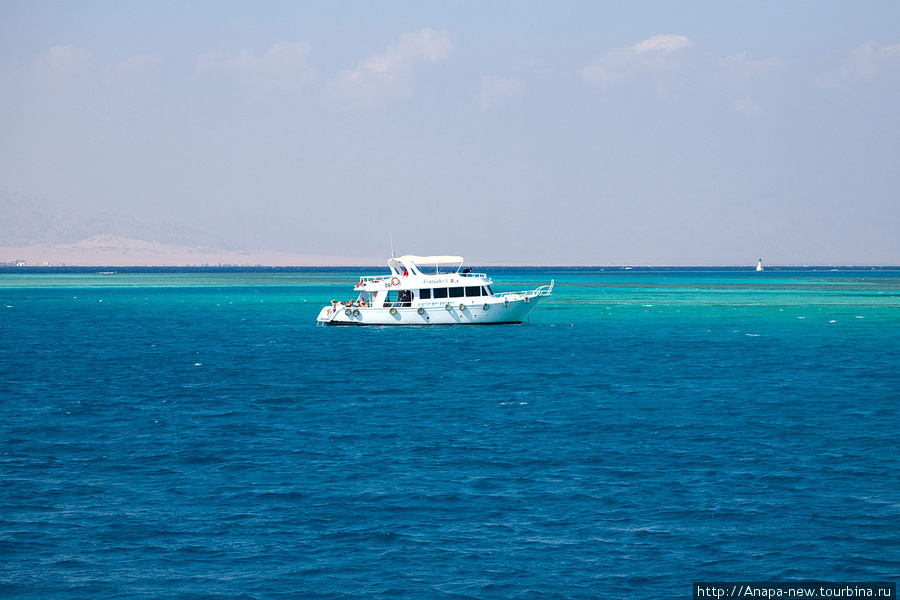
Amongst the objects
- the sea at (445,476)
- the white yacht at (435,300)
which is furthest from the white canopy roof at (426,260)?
the sea at (445,476)

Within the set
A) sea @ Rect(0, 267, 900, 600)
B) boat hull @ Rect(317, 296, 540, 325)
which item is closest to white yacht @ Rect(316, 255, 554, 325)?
boat hull @ Rect(317, 296, 540, 325)

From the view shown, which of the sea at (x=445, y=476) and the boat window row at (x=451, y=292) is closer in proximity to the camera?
the sea at (x=445, y=476)

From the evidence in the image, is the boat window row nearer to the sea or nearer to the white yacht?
the white yacht

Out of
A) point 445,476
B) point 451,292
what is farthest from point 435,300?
point 445,476

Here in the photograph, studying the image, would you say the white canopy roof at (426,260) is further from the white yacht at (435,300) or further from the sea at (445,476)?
the sea at (445,476)

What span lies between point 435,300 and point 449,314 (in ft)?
5.78

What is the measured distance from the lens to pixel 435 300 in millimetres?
78500

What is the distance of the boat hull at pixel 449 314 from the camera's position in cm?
7875

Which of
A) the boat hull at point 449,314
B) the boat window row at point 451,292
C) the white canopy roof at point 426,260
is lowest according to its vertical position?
the boat hull at point 449,314

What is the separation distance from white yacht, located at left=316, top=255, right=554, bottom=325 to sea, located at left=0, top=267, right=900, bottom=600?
22518 mm

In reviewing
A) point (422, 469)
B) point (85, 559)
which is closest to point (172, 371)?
point (422, 469)

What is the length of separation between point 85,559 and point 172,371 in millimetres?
32492

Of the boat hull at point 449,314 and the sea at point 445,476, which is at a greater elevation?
the boat hull at point 449,314

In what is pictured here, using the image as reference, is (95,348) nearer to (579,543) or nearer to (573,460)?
(573,460)
